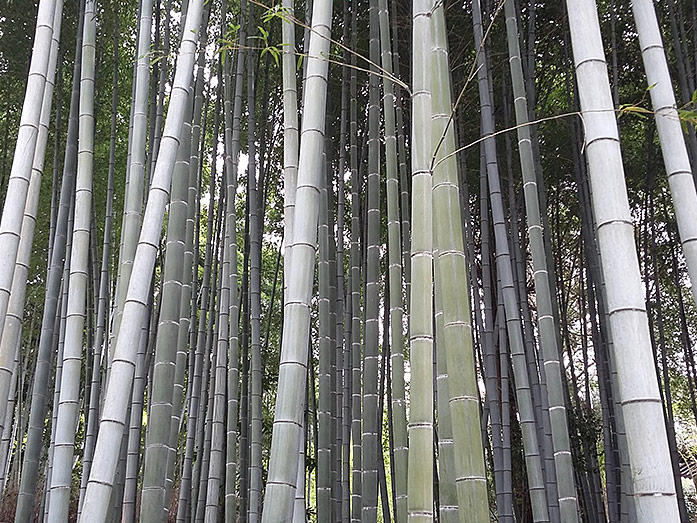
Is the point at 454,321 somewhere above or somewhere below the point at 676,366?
below

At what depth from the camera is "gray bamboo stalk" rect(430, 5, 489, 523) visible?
141 cm

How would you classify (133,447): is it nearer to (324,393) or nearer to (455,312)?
(324,393)

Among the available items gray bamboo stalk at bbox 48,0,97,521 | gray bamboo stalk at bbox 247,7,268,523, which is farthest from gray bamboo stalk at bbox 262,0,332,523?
gray bamboo stalk at bbox 247,7,268,523

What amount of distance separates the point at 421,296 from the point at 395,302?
31.0 inches

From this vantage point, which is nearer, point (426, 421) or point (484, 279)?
point (426, 421)

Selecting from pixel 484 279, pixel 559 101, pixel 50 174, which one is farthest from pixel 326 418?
pixel 559 101

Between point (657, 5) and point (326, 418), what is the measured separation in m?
3.10

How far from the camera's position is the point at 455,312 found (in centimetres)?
149

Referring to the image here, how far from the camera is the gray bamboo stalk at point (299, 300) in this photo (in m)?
1.31

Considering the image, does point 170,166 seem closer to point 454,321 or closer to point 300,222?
point 300,222

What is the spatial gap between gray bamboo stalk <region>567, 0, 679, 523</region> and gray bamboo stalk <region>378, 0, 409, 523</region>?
905 mm

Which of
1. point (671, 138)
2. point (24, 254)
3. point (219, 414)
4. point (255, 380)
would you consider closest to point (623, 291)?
point (671, 138)

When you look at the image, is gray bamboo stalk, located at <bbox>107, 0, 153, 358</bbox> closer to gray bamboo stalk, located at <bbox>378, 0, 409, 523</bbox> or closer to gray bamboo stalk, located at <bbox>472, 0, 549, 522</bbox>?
gray bamboo stalk, located at <bbox>378, 0, 409, 523</bbox>

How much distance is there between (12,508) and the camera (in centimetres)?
529
